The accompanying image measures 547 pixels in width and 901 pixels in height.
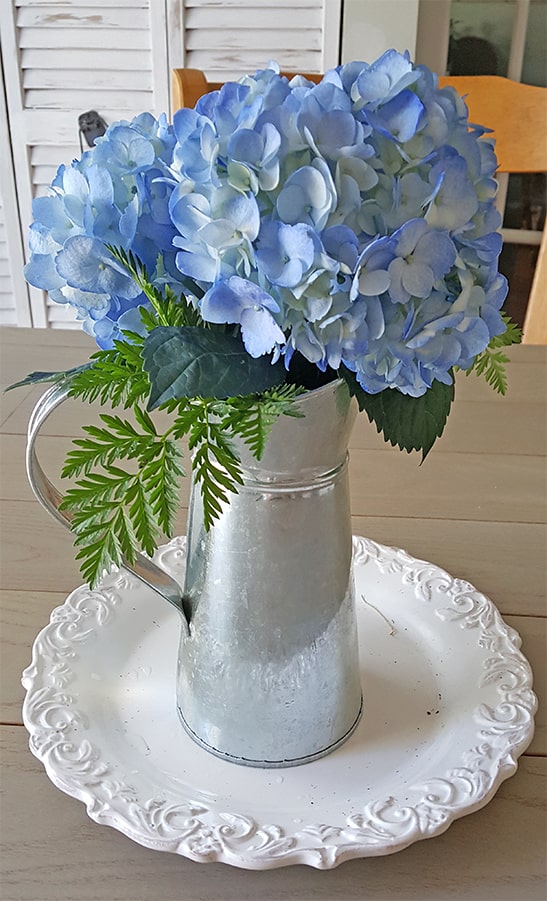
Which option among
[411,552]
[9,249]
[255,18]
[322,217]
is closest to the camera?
[322,217]

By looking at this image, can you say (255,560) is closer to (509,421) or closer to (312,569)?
(312,569)

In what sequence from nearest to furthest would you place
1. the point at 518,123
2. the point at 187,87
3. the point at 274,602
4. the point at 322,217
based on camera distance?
the point at 322,217, the point at 274,602, the point at 187,87, the point at 518,123

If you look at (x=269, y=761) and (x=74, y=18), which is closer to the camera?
(x=269, y=761)

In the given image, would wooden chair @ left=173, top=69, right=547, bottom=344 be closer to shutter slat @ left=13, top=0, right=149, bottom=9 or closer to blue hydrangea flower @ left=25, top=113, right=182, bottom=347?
blue hydrangea flower @ left=25, top=113, right=182, bottom=347

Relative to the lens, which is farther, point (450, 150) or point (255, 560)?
point (255, 560)

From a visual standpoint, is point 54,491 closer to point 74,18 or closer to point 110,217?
point 110,217

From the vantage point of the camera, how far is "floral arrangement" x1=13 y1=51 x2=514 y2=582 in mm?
360

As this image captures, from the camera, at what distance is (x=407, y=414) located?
44 centimetres

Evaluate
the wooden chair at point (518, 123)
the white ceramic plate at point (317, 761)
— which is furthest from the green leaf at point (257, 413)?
the wooden chair at point (518, 123)

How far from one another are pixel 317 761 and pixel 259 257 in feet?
1.03

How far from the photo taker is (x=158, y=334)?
384mm

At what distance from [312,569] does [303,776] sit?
124 millimetres

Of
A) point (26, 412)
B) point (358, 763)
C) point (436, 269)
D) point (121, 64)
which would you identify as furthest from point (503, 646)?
point (121, 64)

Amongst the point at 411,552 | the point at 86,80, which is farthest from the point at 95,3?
the point at 411,552
